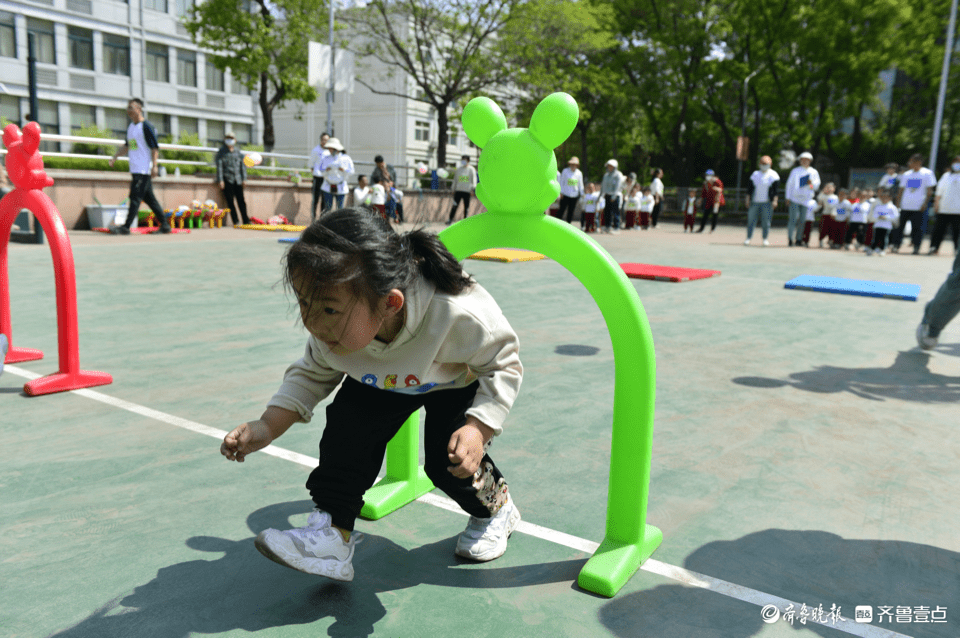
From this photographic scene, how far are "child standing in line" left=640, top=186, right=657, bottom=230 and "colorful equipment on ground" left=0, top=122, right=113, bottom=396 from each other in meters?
20.8

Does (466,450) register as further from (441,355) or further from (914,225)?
(914,225)

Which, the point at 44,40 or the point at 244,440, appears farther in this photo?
the point at 44,40

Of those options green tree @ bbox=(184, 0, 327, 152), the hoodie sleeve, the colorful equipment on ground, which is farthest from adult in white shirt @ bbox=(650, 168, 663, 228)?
the hoodie sleeve

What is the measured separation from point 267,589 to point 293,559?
25 cm

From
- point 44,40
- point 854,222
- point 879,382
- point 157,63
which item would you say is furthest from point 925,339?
point 157,63

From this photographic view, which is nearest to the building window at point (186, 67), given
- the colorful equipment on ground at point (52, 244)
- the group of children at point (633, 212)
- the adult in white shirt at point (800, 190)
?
the group of children at point (633, 212)

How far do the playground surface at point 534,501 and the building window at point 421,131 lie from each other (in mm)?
51006

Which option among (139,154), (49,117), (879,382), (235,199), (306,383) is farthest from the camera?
(49,117)

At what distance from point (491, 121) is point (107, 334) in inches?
166

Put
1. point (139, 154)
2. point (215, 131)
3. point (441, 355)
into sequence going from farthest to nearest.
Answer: point (215, 131) → point (139, 154) → point (441, 355)

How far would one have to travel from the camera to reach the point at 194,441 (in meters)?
3.27

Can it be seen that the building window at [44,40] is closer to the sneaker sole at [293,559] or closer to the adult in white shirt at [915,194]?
the adult in white shirt at [915,194]

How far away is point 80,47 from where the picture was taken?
133 ft

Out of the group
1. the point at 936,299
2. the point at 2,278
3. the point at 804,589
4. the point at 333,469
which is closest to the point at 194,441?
the point at 333,469
